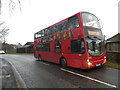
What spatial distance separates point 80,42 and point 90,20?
215cm

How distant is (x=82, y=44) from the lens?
5.52 m

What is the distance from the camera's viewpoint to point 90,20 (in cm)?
635

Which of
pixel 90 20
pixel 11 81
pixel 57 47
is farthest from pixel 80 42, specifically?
pixel 11 81

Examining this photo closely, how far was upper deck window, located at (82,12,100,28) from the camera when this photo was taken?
591 cm

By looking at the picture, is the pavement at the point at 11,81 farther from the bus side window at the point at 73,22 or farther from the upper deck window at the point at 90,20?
the upper deck window at the point at 90,20

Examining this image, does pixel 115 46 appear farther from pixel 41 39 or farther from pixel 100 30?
pixel 41 39

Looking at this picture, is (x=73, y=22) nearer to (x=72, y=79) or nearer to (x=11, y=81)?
(x=72, y=79)

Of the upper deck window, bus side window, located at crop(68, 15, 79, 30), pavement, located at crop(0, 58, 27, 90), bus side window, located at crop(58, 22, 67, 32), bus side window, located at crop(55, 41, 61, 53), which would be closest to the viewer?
pavement, located at crop(0, 58, 27, 90)

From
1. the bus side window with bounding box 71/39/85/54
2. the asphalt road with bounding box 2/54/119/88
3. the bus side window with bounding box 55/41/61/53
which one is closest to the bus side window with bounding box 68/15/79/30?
the bus side window with bounding box 71/39/85/54

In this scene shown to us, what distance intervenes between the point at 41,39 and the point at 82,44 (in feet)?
22.0

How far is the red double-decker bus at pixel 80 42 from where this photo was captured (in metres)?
5.49

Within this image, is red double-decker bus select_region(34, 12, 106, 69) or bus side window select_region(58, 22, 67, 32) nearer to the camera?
red double-decker bus select_region(34, 12, 106, 69)

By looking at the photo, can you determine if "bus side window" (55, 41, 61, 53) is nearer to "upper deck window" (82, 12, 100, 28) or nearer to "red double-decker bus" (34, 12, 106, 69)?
"red double-decker bus" (34, 12, 106, 69)

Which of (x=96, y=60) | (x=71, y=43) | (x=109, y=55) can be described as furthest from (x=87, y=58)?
(x=109, y=55)
